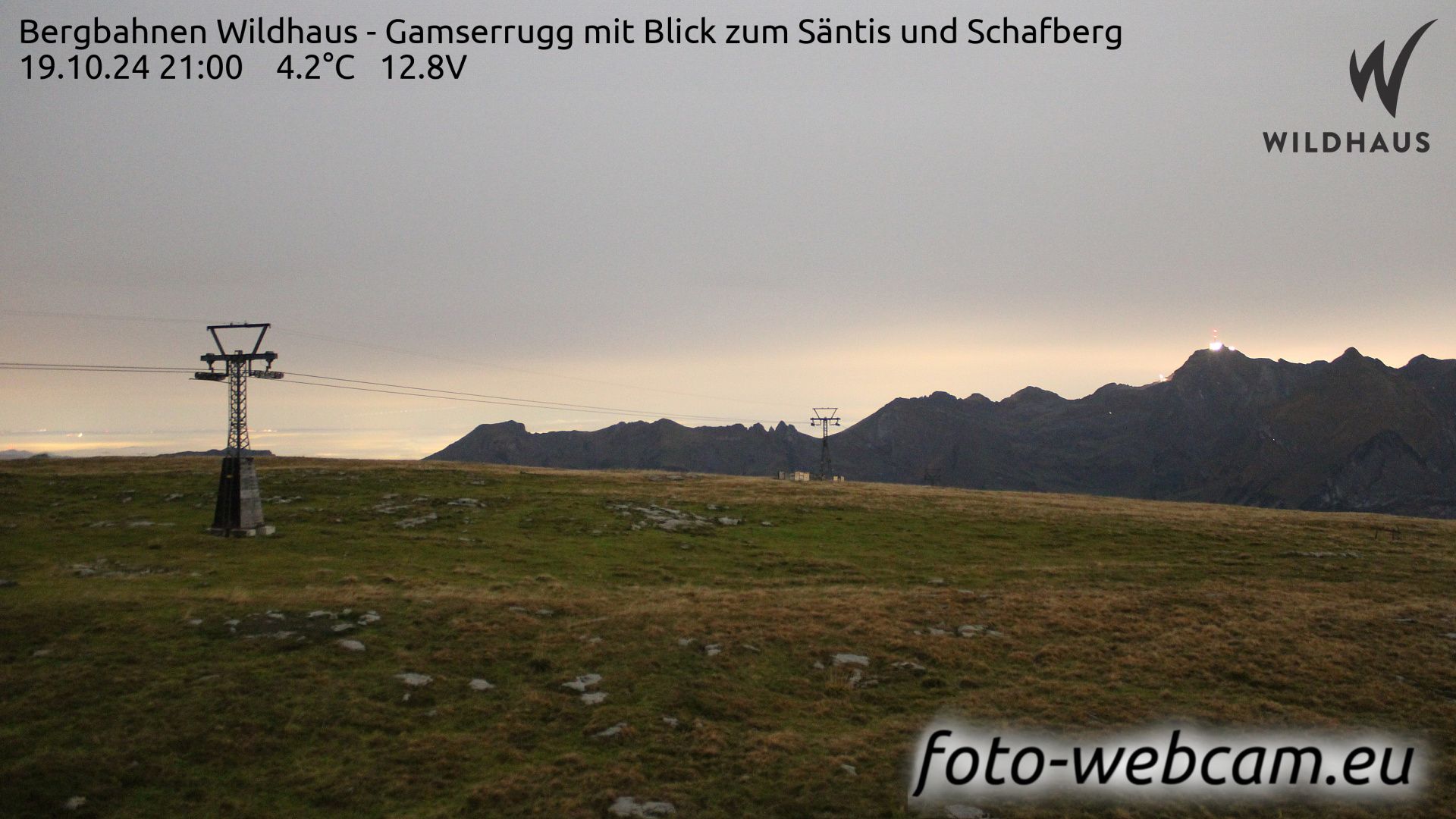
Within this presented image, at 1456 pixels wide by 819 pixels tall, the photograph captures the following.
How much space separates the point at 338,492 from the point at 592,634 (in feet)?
127

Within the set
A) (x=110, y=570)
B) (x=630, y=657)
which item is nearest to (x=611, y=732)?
(x=630, y=657)

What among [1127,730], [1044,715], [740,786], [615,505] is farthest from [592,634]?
[615,505]

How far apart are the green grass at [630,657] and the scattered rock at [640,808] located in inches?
10.5

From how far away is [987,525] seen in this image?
53469mm

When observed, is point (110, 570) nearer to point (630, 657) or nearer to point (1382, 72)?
point (630, 657)

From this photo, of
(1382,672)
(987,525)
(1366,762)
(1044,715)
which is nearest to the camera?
(1366,762)

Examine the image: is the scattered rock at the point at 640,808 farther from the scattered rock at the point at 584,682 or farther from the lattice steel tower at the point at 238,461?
the lattice steel tower at the point at 238,461

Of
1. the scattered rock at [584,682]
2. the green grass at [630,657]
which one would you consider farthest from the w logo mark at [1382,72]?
the scattered rock at [584,682]

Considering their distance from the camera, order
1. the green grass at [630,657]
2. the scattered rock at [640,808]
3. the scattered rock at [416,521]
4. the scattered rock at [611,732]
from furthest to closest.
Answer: the scattered rock at [416,521] → the scattered rock at [611,732] → the green grass at [630,657] → the scattered rock at [640,808]

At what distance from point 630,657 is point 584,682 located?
91.4 inches

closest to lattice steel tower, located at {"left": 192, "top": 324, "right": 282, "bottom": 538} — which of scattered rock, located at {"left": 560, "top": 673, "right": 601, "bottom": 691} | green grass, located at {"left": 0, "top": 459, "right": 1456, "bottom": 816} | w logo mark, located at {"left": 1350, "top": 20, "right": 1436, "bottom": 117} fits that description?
green grass, located at {"left": 0, "top": 459, "right": 1456, "bottom": 816}

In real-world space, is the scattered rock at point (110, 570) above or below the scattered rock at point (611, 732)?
above

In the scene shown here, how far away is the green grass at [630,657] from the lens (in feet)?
52.1

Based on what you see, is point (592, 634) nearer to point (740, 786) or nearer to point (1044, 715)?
point (740, 786)
